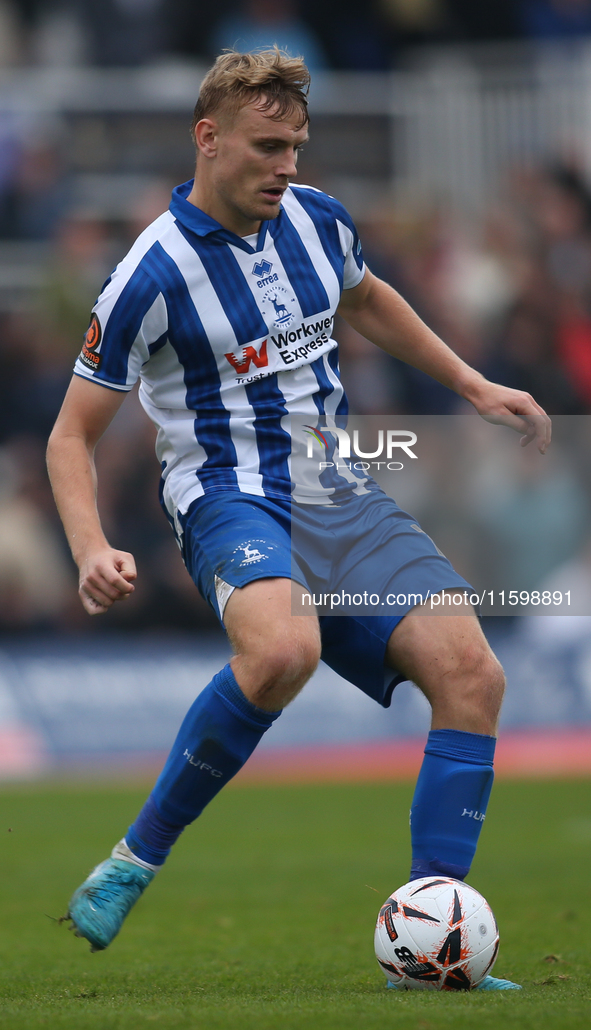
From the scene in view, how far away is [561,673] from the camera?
10797mm

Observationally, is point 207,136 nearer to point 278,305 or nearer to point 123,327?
point 278,305

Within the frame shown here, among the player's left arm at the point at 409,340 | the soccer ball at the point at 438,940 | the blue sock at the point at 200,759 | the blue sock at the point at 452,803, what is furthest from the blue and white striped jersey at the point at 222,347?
the soccer ball at the point at 438,940

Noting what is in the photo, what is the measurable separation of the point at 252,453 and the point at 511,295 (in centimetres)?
859

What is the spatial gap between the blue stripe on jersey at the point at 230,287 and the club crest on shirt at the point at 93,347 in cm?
37

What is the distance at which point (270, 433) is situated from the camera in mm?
4035

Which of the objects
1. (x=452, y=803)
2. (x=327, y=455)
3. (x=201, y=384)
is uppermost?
(x=201, y=384)

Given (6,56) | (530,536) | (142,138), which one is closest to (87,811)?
(530,536)

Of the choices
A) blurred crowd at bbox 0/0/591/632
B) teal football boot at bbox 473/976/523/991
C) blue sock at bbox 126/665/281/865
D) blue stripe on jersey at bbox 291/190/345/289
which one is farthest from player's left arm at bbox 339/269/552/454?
blurred crowd at bbox 0/0/591/632

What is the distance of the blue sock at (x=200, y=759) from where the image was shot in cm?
375

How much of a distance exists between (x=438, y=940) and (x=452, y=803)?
0.39 m

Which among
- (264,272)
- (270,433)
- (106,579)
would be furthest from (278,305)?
(106,579)

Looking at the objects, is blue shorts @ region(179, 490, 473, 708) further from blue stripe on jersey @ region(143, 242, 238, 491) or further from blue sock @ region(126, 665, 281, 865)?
blue sock @ region(126, 665, 281, 865)

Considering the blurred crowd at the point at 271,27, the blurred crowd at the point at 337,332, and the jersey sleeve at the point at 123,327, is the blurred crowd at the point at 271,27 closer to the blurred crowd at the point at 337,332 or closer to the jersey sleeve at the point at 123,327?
the blurred crowd at the point at 337,332

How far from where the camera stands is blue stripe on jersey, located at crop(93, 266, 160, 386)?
380cm
